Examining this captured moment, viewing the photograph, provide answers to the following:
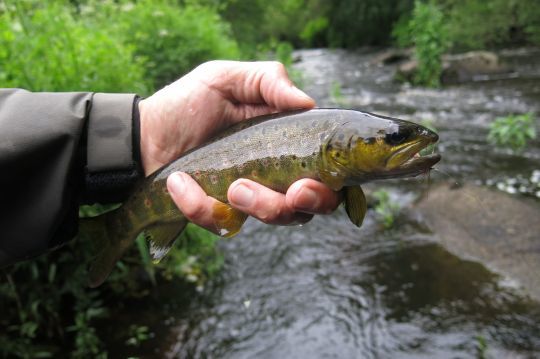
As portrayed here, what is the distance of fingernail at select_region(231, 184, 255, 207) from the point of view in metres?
2.41

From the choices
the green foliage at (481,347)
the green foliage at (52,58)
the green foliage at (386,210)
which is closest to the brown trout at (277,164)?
the green foliage at (52,58)

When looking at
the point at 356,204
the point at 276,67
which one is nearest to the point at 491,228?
the point at 356,204

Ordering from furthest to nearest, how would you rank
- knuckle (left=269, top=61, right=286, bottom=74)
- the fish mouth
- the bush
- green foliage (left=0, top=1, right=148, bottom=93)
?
1. green foliage (left=0, top=1, right=148, bottom=93)
2. the bush
3. knuckle (left=269, top=61, right=286, bottom=74)
4. the fish mouth

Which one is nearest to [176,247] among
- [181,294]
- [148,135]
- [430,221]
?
[181,294]

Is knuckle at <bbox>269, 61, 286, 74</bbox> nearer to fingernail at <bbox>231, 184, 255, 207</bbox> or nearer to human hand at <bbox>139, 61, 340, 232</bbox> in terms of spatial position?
human hand at <bbox>139, 61, 340, 232</bbox>

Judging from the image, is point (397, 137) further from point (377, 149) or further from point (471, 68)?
point (471, 68)

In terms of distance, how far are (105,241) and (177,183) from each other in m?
0.66

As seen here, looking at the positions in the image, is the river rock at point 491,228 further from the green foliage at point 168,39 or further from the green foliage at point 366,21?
the green foliage at point 366,21

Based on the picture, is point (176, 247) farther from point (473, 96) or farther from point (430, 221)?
point (473, 96)

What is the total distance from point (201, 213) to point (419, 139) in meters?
1.23

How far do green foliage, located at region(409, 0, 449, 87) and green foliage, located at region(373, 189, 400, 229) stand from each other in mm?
11094

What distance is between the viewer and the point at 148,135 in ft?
10.5

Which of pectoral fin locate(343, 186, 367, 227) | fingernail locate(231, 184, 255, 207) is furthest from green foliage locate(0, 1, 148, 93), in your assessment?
pectoral fin locate(343, 186, 367, 227)

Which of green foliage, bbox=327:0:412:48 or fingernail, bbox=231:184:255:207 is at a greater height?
fingernail, bbox=231:184:255:207
